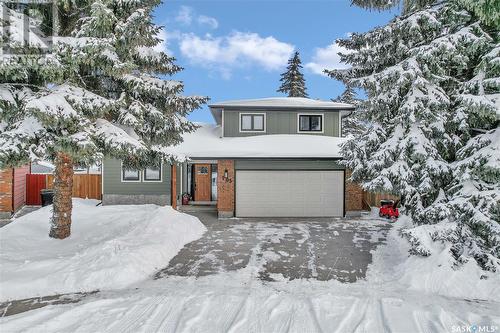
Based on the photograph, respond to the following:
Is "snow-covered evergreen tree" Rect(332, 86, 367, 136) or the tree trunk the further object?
"snow-covered evergreen tree" Rect(332, 86, 367, 136)

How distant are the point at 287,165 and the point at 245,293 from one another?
9107 millimetres

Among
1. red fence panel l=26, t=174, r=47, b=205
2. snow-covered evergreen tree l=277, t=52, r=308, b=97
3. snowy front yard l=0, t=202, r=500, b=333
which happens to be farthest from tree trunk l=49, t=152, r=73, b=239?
snow-covered evergreen tree l=277, t=52, r=308, b=97

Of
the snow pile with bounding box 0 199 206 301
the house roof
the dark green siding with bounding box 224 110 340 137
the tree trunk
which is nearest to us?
the snow pile with bounding box 0 199 206 301

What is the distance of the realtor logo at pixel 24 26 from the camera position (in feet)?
22.6

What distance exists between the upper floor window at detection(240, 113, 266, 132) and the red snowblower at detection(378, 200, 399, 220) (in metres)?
6.77

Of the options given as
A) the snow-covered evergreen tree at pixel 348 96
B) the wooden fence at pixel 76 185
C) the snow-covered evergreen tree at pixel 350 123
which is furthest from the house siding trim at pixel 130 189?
the snow-covered evergreen tree at pixel 348 96

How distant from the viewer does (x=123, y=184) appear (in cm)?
1550

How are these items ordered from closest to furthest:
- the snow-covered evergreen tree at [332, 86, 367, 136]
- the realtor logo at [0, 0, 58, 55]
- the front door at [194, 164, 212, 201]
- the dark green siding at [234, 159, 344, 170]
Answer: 1. the realtor logo at [0, 0, 58, 55]
2. the dark green siding at [234, 159, 344, 170]
3. the front door at [194, 164, 212, 201]
4. the snow-covered evergreen tree at [332, 86, 367, 136]

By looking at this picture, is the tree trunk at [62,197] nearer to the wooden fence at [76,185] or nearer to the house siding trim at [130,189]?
the house siding trim at [130,189]

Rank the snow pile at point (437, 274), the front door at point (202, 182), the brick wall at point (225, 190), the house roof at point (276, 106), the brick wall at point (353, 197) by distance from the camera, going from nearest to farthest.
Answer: the snow pile at point (437, 274)
the brick wall at point (225, 190)
the brick wall at point (353, 197)
the house roof at point (276, 106)
the front door at point (202, 182)

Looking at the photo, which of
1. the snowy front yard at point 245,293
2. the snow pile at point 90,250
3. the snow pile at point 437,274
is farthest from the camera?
the snow pile at point 90,250

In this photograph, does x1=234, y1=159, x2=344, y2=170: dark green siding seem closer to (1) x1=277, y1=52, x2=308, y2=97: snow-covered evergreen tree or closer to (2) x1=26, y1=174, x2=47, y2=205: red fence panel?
(2) x1=26, y1=174, x2=47, y2=205: red fence panel

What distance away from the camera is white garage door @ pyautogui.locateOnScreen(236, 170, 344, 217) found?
46.9ft

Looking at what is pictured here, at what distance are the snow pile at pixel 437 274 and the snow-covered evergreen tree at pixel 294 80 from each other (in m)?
26.7
